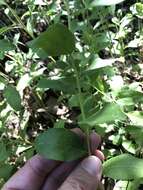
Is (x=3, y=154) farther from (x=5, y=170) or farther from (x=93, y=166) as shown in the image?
(x=93, y=166)

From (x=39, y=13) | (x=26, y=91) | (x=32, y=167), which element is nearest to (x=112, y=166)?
(x=32, y=167)

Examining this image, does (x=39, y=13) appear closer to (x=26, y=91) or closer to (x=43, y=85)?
(x=26, y=91)

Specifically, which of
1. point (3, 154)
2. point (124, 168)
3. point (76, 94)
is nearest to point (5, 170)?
point (3, 154)

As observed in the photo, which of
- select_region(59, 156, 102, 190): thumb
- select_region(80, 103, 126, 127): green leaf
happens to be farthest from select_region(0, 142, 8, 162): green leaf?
select_region(80, 103, 126, 127): green leaf

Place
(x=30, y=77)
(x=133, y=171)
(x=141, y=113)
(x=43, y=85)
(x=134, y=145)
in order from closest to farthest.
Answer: (x=133, y=171)
(x=43, y=85)
(x=141, y=113)
(x=134, y=145)
(x=30, y=77)

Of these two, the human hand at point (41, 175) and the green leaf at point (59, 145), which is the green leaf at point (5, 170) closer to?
the human hand at point (41, 175)

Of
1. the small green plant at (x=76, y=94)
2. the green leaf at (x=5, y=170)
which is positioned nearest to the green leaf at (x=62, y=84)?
the small green plant at (x=76, y=94)
